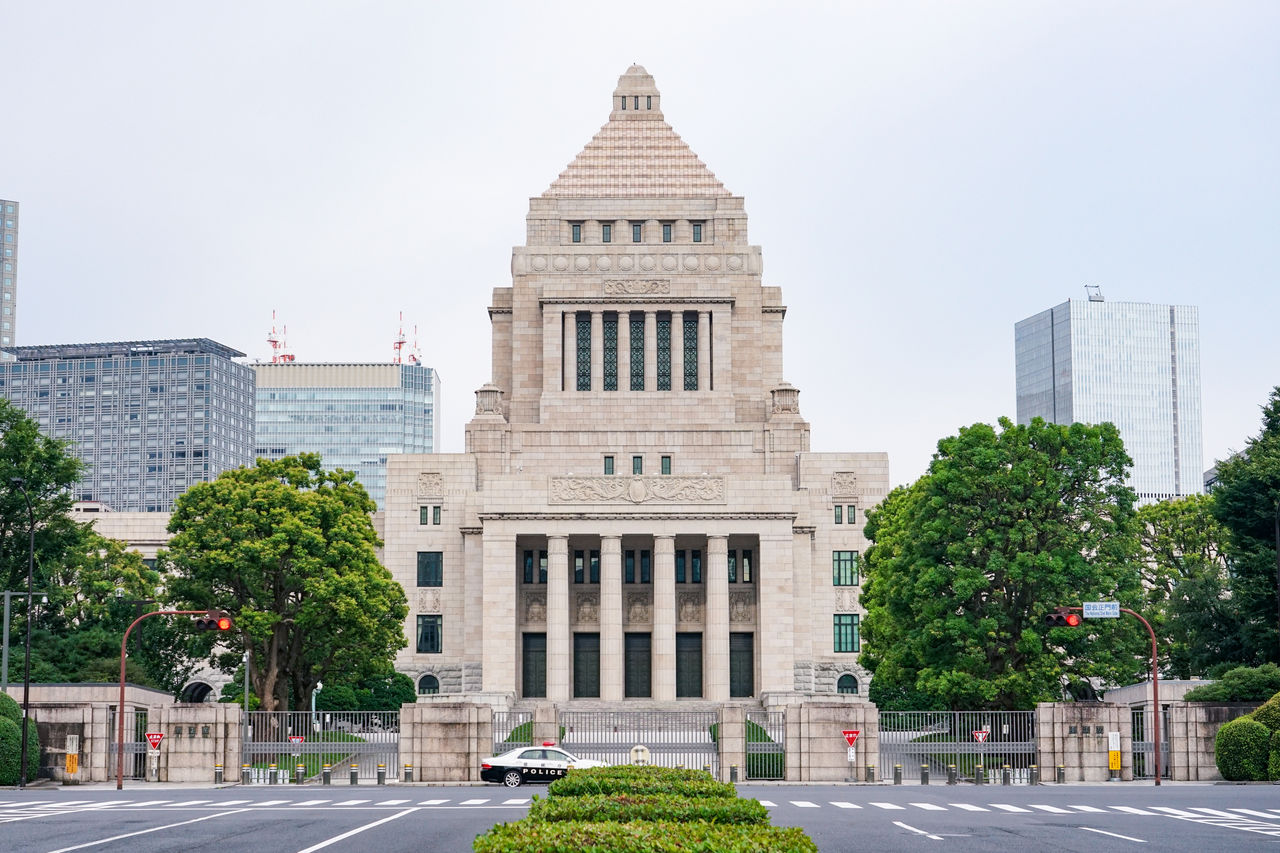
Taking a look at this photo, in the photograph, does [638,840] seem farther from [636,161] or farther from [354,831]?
[636,161]

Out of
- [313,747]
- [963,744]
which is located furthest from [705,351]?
[313,747]

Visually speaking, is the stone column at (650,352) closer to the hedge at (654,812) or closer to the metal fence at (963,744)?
the metal fence at (963,744)

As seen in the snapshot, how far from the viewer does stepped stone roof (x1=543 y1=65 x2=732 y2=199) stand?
344 feet

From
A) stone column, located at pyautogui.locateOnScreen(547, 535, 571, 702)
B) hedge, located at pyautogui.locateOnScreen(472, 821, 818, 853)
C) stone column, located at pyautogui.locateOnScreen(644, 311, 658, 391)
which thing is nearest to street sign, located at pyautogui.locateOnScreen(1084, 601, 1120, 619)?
stone column, located at pyautogui.locateOnScreen(547, 535, 571, 702)

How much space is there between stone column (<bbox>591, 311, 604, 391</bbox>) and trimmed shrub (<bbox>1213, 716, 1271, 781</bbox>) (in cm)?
5259

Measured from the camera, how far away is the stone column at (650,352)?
9838 cm

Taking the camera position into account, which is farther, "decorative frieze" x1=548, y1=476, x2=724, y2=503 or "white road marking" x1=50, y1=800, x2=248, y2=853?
"decorative frieze" x1=548, y1=476, x2=724, y2=503

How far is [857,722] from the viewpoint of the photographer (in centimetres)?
5506

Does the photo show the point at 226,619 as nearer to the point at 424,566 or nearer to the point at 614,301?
the point at 424,566

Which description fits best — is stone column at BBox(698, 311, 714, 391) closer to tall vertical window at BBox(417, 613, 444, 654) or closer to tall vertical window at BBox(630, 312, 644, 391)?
tall vertical window at BBox(630, 312, 644, 391)

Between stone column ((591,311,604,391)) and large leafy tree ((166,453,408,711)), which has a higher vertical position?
stone column ((591,311,604,391))

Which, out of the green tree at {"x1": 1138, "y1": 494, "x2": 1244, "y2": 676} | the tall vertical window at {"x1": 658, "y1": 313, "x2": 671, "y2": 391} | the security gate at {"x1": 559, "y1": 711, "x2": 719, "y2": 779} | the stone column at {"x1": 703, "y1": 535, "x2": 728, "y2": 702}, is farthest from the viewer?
the tall vertical window at {"x1": 658, "y1": 313, "x2": 671, "y2": 391}

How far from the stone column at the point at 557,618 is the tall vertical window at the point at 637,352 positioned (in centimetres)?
1641

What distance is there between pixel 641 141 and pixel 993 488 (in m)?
50.5
